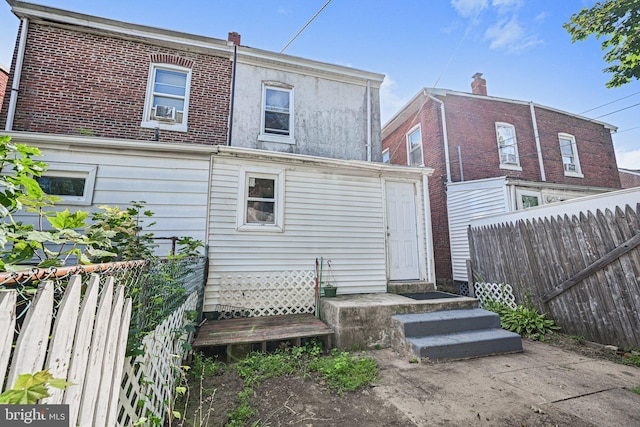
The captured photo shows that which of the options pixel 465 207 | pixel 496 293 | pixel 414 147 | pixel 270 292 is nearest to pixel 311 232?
pixel 270 292

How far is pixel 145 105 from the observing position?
6551 millimetres

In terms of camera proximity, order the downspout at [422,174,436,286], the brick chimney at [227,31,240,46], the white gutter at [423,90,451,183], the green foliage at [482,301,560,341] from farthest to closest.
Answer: the white gutter at [423,90,451,183] → the brick chimney at [227,31,240,46] → the downspout at [422,174,436,286] → the green foliage at [482,301,560,341]

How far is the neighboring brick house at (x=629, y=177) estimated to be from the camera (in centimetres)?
2095

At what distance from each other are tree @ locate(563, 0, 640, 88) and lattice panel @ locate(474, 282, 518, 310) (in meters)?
6.35

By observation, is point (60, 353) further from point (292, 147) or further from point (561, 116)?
point (561, 116)

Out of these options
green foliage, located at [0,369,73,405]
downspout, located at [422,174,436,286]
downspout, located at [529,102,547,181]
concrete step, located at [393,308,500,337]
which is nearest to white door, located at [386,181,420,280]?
downspout, located at [422,174,436,286]

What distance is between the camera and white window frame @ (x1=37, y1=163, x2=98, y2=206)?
5.18 metres

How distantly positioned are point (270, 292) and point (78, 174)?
470 cm

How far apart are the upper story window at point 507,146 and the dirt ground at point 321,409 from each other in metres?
11.4

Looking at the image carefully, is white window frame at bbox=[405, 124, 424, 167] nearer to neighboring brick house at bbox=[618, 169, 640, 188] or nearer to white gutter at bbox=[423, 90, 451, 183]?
white gutter at bbox=[423, 90, 451, 183]

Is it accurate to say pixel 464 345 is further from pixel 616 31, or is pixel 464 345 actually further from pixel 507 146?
pixel 507 146

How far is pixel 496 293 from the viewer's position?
641 centimetres

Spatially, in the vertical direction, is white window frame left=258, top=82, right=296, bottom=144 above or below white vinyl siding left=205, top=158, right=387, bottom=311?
above

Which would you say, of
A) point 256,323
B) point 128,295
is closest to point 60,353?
point 128,295
